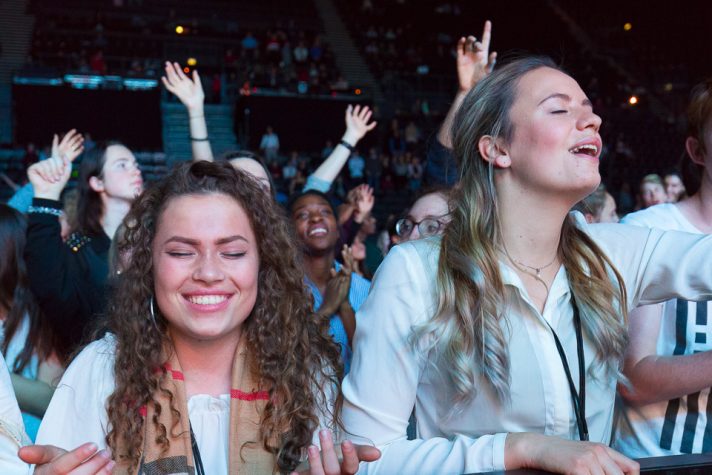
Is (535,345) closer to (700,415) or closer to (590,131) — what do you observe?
(590,131)

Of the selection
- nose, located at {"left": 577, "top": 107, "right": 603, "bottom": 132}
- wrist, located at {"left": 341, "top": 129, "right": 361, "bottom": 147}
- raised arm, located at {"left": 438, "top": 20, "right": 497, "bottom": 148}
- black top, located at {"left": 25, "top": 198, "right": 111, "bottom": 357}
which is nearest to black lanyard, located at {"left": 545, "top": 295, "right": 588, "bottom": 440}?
nose, located at {"left": 577, "top": 107, "right": 603, "bottom": 132}

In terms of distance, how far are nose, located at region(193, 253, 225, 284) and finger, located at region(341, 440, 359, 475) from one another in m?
0.63

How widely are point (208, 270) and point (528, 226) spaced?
2.40 ft

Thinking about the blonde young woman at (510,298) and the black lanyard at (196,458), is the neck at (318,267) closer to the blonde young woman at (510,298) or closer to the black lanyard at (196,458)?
the blonde young woman at (510,298)

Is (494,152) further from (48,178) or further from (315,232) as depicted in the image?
(48,178)

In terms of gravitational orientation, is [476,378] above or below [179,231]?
below

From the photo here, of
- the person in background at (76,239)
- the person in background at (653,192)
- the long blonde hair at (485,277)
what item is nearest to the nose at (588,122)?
the long blonde hair at (485,277)

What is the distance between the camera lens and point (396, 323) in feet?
5.52

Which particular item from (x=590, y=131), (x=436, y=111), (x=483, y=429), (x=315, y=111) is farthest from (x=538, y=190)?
(x=436, y=111)

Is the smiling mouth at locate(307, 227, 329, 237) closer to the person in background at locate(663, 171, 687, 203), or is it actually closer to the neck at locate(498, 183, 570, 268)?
the neck at locate(498, 183, 570, 268)

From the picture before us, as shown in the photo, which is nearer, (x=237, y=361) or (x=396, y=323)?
(x=396, y=323)

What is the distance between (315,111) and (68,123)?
4.94 m

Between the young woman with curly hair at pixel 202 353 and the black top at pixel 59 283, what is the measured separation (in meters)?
0.92

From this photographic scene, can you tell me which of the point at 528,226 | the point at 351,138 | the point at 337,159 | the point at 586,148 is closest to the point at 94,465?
the point at 528,226
